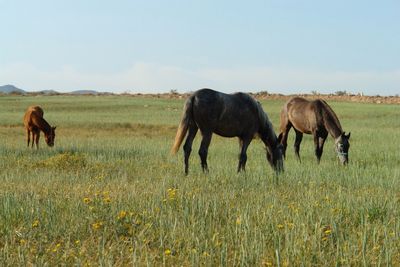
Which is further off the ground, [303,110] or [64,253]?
[303,110]

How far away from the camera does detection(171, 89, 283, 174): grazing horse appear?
10.9 m

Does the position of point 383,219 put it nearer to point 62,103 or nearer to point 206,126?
point 206,126

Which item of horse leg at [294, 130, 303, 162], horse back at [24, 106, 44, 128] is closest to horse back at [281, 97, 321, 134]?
horse leg at [294, 130, 303, 162]

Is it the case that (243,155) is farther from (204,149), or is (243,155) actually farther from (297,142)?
(297,142)

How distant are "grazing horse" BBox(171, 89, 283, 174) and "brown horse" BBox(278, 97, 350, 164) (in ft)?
8.99

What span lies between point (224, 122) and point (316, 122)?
202 inches

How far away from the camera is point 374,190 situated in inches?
326

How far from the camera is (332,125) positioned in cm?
1457

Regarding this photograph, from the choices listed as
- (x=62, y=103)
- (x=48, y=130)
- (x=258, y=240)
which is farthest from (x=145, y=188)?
(x=62, y=103)

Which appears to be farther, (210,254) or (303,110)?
(303,110)

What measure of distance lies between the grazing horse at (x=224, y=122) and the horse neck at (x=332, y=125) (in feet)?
11.2

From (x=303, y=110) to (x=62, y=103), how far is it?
1580 inches

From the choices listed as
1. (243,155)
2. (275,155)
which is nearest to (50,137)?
(243,155)

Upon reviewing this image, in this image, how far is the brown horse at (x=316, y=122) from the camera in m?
13.5
